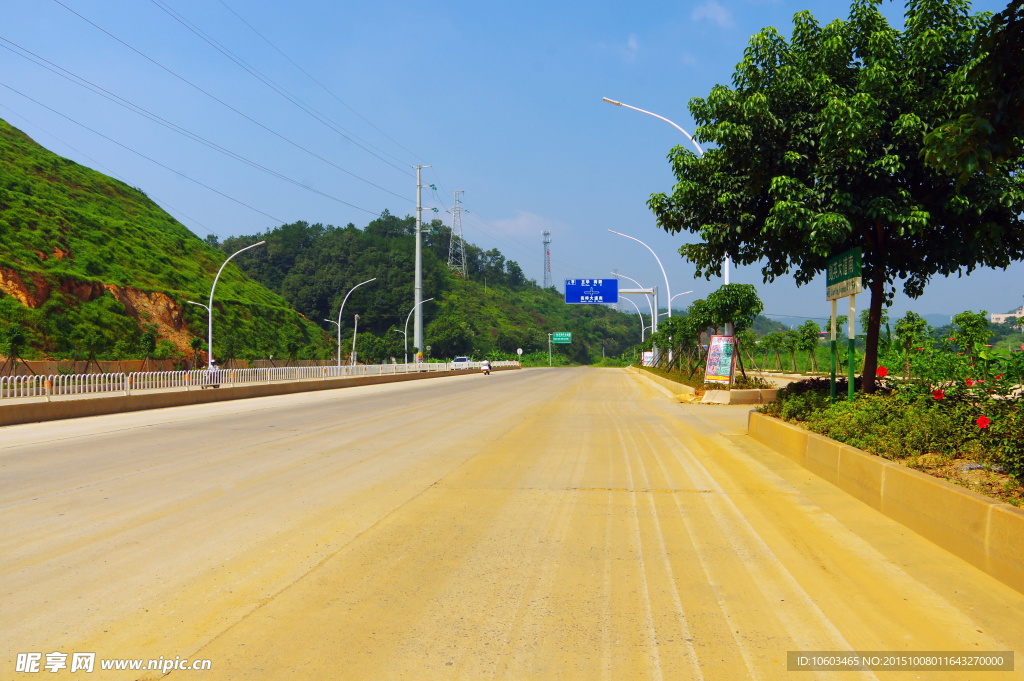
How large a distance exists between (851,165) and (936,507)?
625cm

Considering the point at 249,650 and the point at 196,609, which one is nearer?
the point at 249,650

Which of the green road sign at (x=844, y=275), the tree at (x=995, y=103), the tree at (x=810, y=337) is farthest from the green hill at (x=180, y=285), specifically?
the tree at (x=995, y=103)

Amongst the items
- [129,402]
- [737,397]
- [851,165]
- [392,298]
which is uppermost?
[392,298]

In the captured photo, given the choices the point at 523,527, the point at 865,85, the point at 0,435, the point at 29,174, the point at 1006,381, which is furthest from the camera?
the point at 29,174

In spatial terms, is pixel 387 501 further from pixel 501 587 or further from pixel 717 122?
pixel 717 122

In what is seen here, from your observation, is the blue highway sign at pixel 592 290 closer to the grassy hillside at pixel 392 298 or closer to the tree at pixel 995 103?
the grassy hillside at pixel 392 298

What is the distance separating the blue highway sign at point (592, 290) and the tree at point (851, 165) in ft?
149

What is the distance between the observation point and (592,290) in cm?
5838

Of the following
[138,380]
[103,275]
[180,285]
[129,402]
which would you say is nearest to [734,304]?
[129,402]

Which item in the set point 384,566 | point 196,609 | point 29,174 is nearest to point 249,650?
point 196,609

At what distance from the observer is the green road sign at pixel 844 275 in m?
9.29

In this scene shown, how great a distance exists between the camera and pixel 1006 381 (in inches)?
267

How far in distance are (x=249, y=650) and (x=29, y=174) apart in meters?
83.9

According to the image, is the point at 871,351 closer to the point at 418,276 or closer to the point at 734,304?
the point at 734,304
